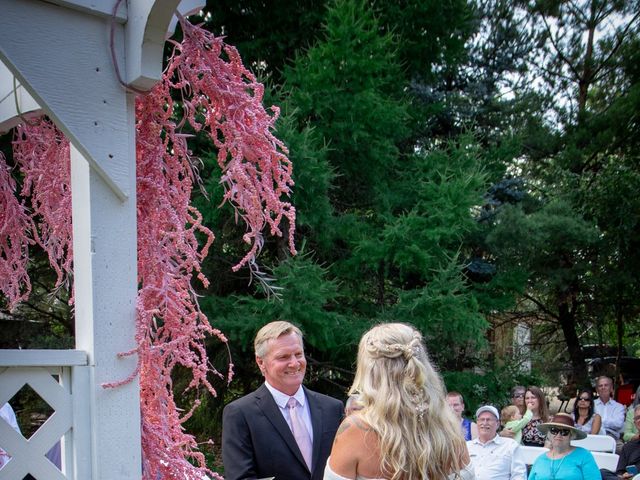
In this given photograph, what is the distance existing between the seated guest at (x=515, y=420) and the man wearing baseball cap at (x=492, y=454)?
1154 mm

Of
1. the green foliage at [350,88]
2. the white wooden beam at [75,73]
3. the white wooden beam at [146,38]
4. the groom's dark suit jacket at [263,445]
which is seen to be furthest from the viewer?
the green foliage at [350,88]

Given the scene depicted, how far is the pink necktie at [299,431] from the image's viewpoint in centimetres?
313

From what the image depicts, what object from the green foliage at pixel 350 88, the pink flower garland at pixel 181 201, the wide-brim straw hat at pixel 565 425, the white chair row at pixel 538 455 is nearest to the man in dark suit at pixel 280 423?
the pink flower garland at pixel 181 201

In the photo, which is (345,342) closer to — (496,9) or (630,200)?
(630,200)

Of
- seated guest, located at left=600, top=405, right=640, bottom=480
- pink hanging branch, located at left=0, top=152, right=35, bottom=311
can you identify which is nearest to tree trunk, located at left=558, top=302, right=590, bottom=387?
seated guest, located at left=600, top=405, right=640, bottom=480

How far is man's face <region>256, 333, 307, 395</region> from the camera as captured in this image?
3.19m

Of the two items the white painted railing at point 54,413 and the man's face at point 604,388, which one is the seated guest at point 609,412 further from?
the white painted railing at point 54,413

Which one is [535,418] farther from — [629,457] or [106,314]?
[106,314]

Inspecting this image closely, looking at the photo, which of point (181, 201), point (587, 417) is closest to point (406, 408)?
point (181, 201)

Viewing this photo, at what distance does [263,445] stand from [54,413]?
1.20 m

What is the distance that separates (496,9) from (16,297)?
1219cm

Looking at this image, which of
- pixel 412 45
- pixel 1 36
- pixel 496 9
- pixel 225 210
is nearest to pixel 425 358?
pixel 1 36

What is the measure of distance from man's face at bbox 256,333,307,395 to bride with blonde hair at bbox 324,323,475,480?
37.4 inches

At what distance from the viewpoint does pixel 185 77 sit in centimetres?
244
